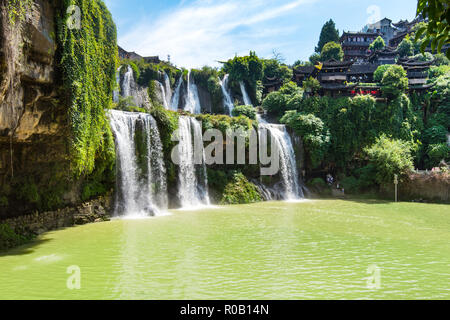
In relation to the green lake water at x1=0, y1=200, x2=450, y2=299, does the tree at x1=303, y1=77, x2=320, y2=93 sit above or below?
above

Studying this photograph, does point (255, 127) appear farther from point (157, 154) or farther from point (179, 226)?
point (179, 226)

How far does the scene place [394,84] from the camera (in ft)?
97.6

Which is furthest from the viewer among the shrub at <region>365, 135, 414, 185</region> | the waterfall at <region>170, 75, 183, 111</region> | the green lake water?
the waterfall at <region>170, 75, 183, 111</region>

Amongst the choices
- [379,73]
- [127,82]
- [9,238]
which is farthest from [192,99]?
[9,238]

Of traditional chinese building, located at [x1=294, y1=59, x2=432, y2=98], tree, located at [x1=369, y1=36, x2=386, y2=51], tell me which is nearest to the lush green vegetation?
traditional chinese building, located at [x1=294, y1=59, x2=432, y2=98]

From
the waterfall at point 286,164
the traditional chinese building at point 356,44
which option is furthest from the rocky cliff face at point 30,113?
the traditional chinese building at point 356,44

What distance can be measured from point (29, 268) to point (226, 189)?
1511 centimetres

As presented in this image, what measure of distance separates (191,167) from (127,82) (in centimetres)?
1559

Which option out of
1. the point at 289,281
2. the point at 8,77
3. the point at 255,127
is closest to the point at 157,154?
the point at 255,127

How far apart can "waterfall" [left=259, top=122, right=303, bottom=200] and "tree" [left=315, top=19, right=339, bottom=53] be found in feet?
145

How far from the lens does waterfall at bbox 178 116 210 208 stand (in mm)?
19958

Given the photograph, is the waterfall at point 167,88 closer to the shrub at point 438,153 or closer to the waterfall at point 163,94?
the waterfall at point 163,94

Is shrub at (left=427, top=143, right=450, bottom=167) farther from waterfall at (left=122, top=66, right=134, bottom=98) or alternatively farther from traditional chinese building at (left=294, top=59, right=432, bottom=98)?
waterfall at (left=122, top=66, right=134, bottom=98)

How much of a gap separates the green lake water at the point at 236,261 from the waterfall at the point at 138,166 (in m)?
3.16
